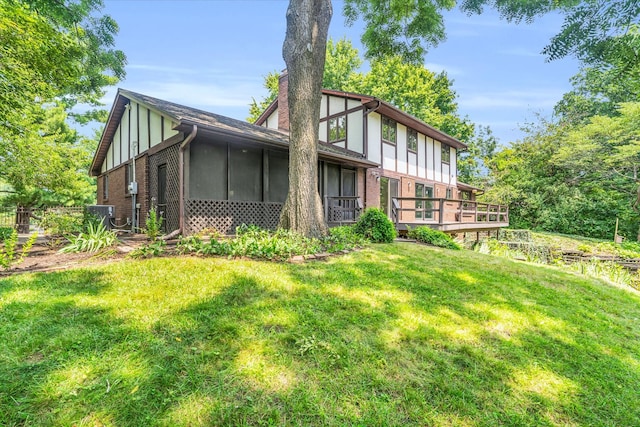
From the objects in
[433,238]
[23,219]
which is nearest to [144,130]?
[23,219]

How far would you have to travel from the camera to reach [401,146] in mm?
14711

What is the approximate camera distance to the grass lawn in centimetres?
185

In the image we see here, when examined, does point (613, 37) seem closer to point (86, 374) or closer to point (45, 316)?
point (86, 374)

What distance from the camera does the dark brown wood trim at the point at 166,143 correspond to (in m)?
7.80

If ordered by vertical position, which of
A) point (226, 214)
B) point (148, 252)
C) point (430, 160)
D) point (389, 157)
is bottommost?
point (148, 252)

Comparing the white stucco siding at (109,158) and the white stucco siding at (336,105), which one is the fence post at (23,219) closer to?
the white stucco siding at (109,158)

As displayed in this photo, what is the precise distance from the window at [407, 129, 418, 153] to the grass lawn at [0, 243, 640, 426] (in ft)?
39.8

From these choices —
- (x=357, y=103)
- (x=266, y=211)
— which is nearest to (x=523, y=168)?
(x=357, y=103)

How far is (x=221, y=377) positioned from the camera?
2.05 meters

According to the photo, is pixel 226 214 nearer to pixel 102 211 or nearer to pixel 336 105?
pixel 102 211

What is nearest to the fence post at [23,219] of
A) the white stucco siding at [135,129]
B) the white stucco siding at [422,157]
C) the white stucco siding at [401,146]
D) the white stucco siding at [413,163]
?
the white stucco siding at [135,129]

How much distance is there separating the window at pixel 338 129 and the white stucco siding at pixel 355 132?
0.83 ft

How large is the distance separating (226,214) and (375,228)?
4260 millimetres

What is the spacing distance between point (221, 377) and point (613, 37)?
5706mm
